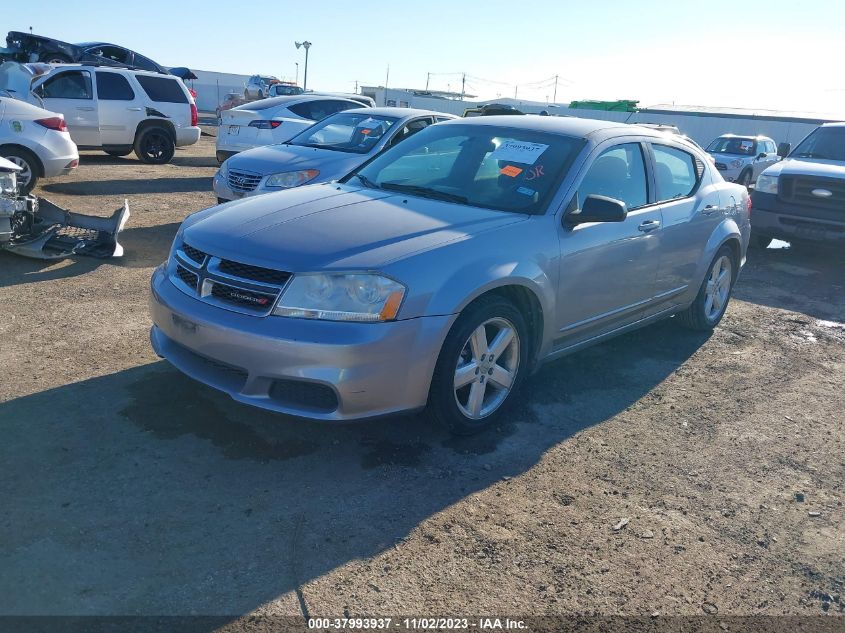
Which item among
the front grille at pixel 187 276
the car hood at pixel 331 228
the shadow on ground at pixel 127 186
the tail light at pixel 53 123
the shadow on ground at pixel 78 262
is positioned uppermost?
the tail light at pixel 53 123

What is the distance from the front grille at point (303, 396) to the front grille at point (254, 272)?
493mm

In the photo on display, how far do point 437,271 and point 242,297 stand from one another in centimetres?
98

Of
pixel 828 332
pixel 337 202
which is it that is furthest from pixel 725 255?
pixel 337 202

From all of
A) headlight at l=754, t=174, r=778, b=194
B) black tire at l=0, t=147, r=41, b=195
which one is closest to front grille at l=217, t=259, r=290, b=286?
black tire at l=0, t=147, r=41, b=195

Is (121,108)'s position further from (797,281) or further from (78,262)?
(797,281)

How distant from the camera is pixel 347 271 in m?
3.53

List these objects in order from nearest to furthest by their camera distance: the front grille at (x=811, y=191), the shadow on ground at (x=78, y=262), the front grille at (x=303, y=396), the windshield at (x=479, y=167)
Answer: the front grille at (x=303, y=396), the windshield at (x=479, y=167), the shadow on ground at (x=78, y=262), the front grille at (x=811, y=191)

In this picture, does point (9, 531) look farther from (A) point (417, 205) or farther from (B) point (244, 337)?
(A) point (417, 205)

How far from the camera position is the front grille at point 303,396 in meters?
3.53

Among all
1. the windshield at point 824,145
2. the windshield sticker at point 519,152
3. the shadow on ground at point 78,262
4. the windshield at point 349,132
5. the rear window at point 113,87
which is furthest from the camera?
the rear window at point 113,87

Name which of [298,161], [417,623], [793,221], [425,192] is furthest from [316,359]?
[793,221]

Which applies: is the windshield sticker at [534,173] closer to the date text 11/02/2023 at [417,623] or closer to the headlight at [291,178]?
the date text 11/02/2023 at [417,623]

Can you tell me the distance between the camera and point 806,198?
10023 millimetres

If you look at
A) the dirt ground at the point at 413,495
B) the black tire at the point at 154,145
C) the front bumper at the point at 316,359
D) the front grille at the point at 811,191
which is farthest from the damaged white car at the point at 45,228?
the front grille at the point at 811,191
